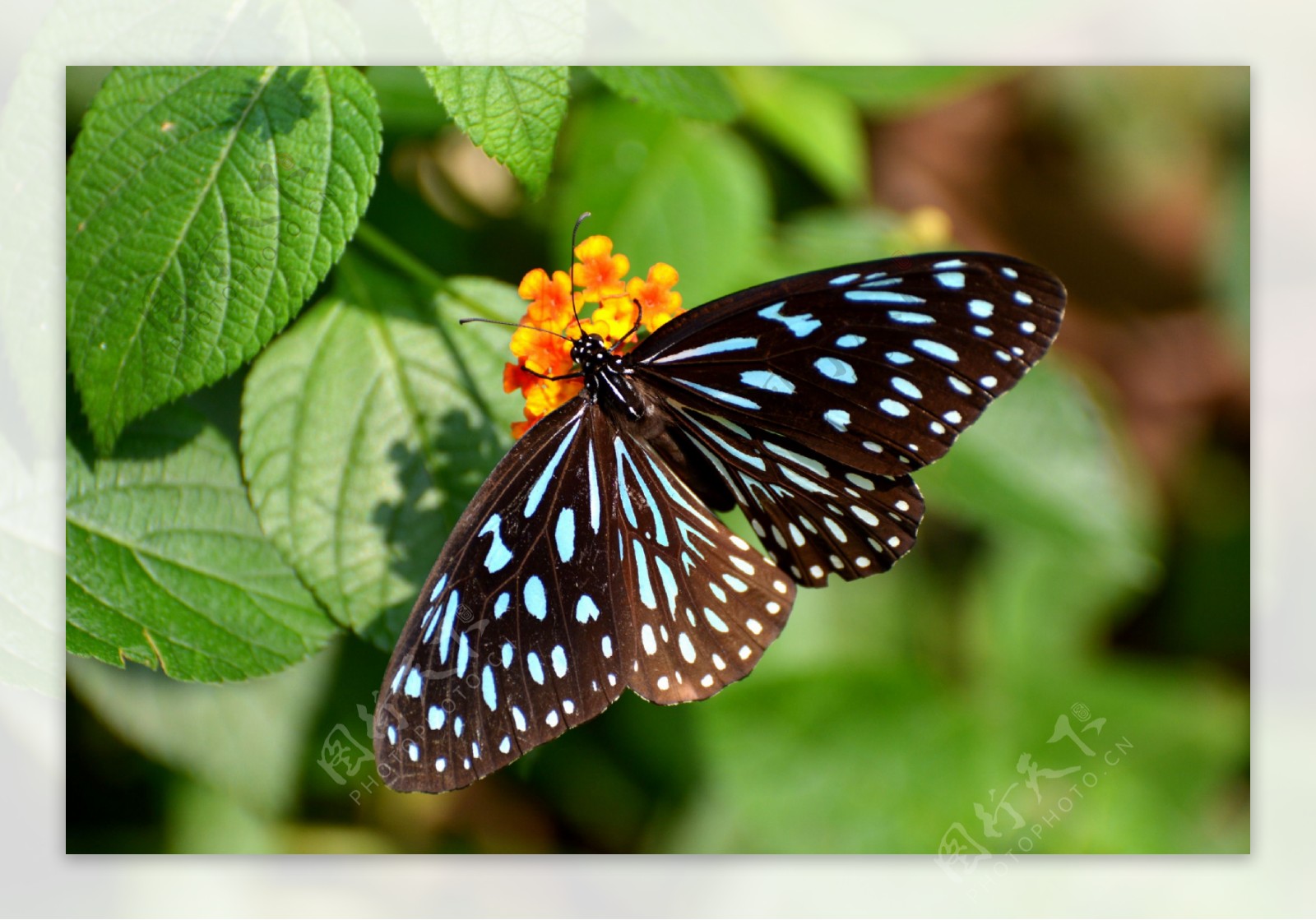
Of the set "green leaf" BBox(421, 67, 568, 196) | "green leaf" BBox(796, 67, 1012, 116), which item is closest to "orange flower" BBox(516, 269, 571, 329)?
"green leaf" BBox(421, 67, 568, 196)

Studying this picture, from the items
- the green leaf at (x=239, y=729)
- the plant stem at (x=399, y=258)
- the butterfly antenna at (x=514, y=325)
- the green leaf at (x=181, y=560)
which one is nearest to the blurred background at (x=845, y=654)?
the green leaf at (x=239, y=729)

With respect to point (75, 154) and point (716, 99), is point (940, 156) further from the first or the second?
point (75, 154)

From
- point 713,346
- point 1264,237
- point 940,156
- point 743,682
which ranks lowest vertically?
point 743,682

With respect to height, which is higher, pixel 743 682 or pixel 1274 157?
pixel 1274 157

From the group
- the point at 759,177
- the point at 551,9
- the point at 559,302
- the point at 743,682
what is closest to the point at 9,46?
the point at 551,9

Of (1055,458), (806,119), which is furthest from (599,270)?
(1055,458)

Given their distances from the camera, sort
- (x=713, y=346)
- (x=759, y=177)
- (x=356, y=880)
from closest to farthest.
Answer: (x=713, y=346) < (x=356, y=880) < (x=759, y=177)

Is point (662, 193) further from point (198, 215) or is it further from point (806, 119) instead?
point (198, 215)
